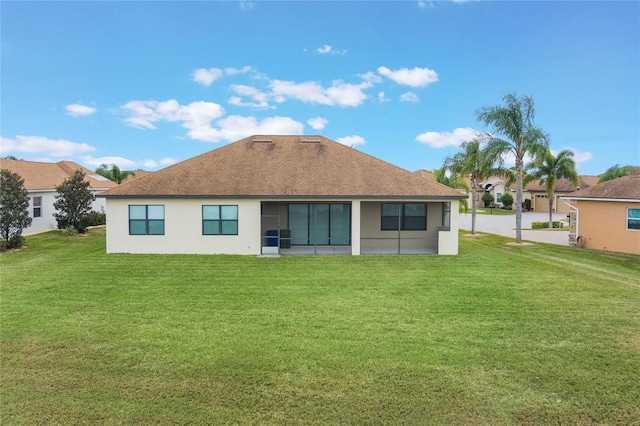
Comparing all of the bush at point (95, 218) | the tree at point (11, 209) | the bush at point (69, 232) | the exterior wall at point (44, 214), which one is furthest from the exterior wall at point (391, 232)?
the exterior wall at point (44, 214)

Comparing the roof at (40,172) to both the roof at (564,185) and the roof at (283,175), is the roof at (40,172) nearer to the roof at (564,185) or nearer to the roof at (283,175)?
the roof at (283,175)

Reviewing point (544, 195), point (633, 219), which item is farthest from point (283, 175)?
point (544, 195)

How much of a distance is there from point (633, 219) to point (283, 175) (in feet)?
58.1

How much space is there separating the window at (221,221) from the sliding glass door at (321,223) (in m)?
3.07

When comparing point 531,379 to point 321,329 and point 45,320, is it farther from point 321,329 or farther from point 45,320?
point 45,320

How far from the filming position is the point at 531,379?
5.64m

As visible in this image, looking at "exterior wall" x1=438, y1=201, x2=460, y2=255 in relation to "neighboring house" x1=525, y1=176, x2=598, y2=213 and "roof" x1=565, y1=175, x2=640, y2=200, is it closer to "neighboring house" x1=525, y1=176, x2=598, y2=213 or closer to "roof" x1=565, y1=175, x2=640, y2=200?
"roof" x1=565, y1=175, x2=640, y2=200

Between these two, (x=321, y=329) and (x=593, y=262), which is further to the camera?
(x=593, y=262)

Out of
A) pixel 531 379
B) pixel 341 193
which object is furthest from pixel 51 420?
pixel 341 193

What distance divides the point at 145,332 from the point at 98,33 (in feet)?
56.6

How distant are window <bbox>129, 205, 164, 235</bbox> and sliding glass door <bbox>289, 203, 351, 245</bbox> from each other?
602 centimetres

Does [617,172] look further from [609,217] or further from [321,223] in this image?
[321,223]

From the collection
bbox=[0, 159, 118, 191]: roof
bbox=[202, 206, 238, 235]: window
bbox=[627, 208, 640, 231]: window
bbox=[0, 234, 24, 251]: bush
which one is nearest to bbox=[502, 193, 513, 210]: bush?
bbox=[627, 208, 640, 231]: window

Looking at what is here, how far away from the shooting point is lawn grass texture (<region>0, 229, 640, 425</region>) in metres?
4.86
